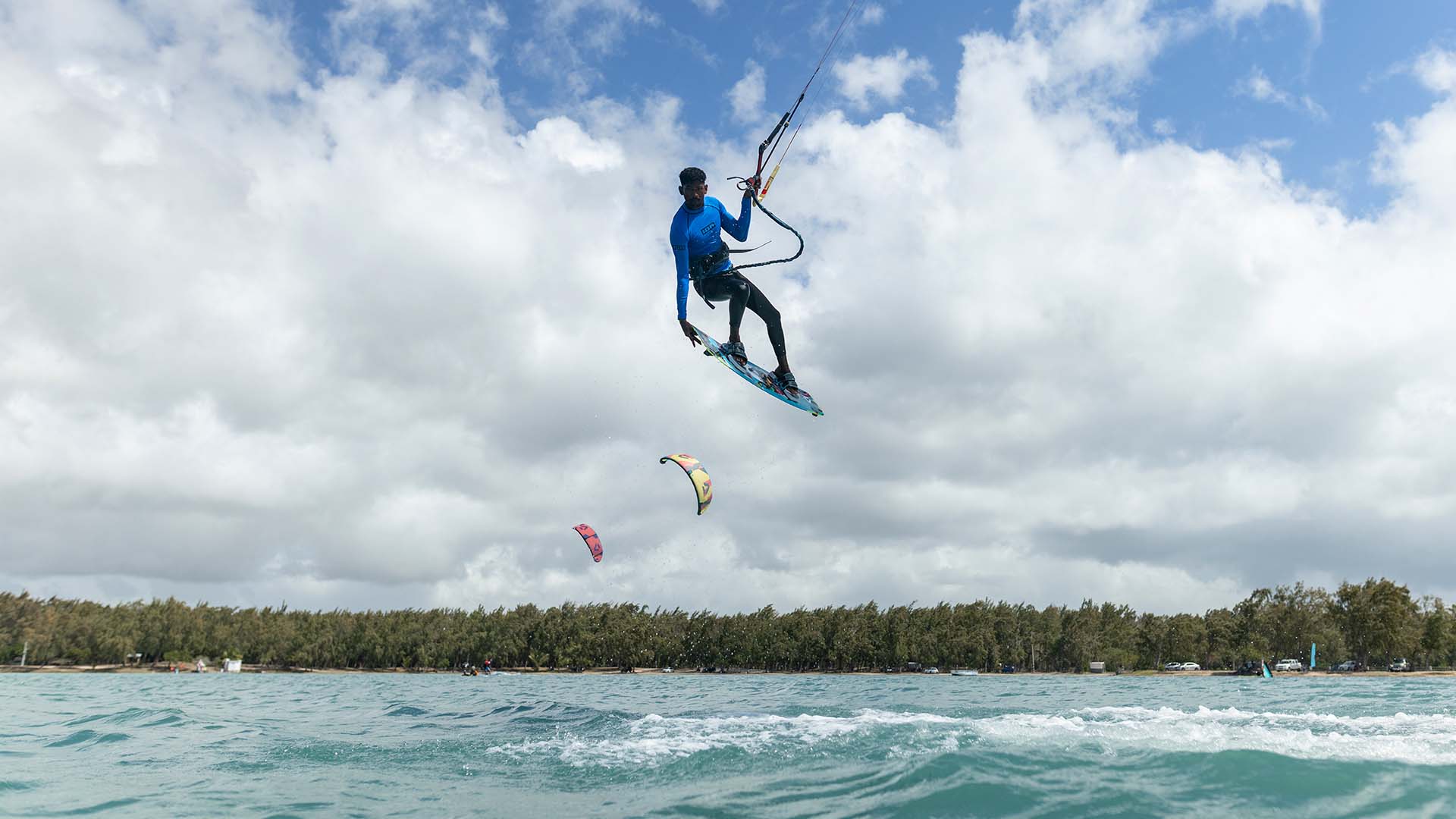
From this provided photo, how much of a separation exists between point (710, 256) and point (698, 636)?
364 feet

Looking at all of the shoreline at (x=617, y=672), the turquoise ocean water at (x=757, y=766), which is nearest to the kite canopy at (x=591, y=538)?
the turquoise ocean water at (x=757, y=766)

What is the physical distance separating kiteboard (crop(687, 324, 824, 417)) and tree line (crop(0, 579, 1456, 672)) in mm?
101569

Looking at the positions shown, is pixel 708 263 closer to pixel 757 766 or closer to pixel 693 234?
pixel 693 234

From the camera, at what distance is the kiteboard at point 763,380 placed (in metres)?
13.3

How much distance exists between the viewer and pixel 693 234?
471 inches

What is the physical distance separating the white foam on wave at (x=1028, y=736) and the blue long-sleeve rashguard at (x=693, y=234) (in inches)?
248

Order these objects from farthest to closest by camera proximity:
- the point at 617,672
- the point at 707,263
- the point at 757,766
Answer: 1. the point at 617,672
2. the point at 707,263
3. the point at 757,766

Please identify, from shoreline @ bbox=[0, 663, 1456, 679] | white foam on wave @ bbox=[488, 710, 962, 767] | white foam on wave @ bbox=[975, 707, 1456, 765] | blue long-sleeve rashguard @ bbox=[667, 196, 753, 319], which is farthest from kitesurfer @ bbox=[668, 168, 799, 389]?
shoreline @ bbox=[0, 663, 1456, 679]

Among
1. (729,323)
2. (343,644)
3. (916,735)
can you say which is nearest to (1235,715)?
(916,735)

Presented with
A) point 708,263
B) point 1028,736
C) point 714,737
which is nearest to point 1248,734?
point 1028,736

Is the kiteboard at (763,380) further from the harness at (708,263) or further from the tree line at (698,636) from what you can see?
the tree line at (698,636)

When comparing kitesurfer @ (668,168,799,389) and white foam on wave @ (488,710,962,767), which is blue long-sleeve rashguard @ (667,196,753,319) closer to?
kitesurfer @ (668,168,799,389)

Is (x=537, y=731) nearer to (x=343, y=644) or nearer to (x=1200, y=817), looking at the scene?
(x=1200, y=817)

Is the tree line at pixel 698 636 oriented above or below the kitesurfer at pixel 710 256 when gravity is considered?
below
